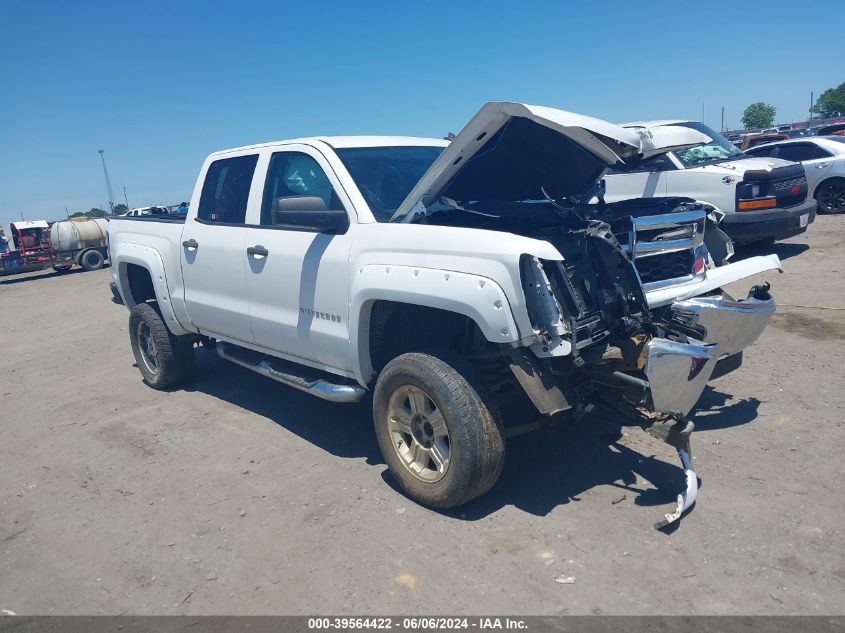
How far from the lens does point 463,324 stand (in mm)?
A: 4312

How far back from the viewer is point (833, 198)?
1393cm

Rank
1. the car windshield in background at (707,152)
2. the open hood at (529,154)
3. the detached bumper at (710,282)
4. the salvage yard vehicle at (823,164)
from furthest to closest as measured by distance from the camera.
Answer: the salvage yard vehicle at (823,164)
the car windshield in background at (707,152)
the detached bumper at (710,282)
the open hood at (529,154)

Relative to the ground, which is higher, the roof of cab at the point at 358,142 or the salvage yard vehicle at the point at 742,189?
the roof of cab at the point at 358,142

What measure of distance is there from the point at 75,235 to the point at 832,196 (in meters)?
22.5

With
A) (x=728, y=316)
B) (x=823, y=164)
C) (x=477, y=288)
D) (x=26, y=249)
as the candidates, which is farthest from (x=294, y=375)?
(x=26, y=249)

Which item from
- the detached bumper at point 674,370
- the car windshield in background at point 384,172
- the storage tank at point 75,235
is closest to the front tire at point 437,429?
the detached bumper at point 674,370

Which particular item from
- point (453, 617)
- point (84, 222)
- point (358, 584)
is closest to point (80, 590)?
point (358, 584)

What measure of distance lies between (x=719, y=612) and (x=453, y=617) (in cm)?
113

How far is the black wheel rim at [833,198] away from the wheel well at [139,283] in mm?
13305

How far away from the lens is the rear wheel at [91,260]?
23344mm

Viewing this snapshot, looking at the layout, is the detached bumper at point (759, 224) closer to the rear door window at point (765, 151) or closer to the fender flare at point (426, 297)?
the rear door window at point (765, 151)

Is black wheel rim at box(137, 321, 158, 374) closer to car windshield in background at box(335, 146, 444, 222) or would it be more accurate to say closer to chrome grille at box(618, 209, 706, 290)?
car windshield in background at box(335, 146, 444, 222)

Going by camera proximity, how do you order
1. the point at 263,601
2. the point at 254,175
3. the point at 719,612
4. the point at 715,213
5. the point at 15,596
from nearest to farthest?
the point at 719,612
the point at 263,601
the point at 15,596
the point at 715,213
the point at 254,175

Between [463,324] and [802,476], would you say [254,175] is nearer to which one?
[463,324]
